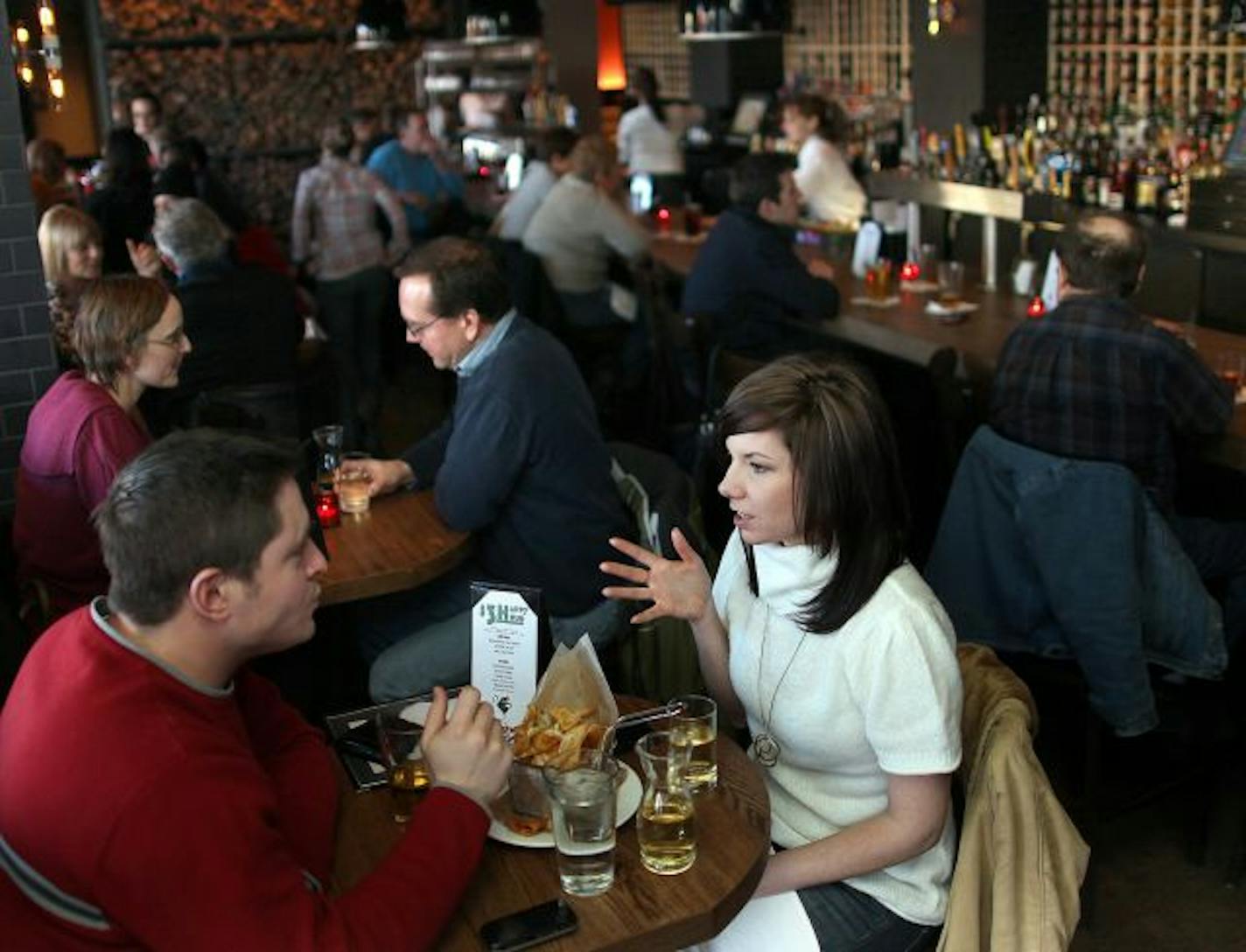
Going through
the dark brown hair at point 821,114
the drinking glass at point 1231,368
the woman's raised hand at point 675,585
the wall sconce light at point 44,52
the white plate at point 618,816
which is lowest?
the white plate at point 618,816

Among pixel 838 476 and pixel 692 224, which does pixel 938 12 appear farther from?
pixel 838 476

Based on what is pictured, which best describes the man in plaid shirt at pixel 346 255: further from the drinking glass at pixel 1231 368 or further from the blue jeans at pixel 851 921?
the blue jeans at pixel 851 921

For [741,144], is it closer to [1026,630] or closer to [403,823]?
[1026,630]

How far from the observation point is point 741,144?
10.7 meters

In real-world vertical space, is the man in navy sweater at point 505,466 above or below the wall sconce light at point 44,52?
below

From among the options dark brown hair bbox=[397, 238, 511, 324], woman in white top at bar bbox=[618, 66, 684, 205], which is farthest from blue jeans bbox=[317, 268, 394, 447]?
dark brown hair bbox=[397, 238, 511, 324]

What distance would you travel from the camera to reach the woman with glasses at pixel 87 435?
10.6 feet

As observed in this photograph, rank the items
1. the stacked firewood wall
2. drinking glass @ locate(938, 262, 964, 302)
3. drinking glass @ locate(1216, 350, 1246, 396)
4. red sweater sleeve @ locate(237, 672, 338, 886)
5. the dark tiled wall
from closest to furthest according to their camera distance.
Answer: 1. red sweater sleeve @ locate(237, 672, 338, 886)
2. the dark tiled wall
3. drinking glass @ locate(1216, 350, 1246, 396)
4. drinking glass @ locate(938, 262, 964, 302)
5. the stacked firewood wall

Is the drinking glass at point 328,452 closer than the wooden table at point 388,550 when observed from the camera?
No

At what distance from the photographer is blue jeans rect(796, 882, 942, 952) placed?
2119 mm

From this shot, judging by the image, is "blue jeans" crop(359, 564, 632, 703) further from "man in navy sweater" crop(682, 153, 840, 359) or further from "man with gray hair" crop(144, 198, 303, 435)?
"man in navy sweater" crop(682, 153, 840, 359)

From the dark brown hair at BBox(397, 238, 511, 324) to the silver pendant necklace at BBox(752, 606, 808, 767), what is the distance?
132 cm

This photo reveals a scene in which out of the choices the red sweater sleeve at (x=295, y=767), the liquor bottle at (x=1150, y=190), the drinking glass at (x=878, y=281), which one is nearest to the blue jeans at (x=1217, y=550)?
the drinking glass at (x=878, y=281)

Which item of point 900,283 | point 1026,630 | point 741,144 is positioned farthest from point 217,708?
point 741,144
